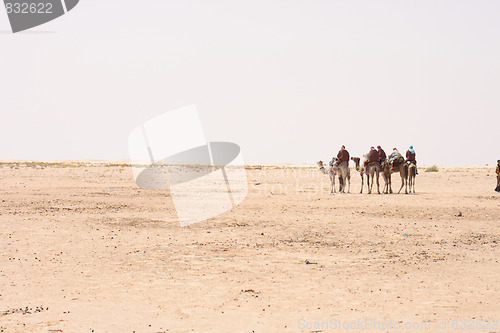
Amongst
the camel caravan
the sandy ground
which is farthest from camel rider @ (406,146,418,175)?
the sandy ground

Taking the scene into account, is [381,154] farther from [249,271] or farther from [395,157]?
[249,271]

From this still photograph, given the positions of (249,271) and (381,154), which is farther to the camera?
(381,154)

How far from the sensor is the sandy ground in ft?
26.1

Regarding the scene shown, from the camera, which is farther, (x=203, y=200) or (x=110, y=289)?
(x=203, y=200)

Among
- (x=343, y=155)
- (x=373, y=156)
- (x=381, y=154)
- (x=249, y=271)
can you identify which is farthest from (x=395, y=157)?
(x=249, y=271)

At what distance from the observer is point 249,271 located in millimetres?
10953

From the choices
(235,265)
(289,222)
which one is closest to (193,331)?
(235,265)

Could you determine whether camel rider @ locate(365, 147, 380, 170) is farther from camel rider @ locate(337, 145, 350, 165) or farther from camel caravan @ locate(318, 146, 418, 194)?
camel rider @ locate(337, 145, 350, 165)

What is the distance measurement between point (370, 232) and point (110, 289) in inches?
336

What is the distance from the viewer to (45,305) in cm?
862

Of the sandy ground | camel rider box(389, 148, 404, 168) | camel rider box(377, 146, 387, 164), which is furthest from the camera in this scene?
camel rider box(389, 148, 404, 168)

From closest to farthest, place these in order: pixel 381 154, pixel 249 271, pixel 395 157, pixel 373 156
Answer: pixel 249 271 < pixel 373 156 < pixel 381 154 < pixel 395 157

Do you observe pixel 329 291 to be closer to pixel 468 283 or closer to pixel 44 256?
pixel 468 283

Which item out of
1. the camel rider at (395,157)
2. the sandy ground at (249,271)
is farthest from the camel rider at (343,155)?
the sandy ground at (249,271)
